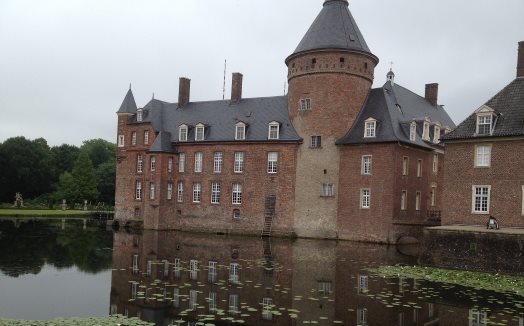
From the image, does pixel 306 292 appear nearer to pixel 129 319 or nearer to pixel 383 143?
pixel 129 319

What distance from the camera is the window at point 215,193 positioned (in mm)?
37219

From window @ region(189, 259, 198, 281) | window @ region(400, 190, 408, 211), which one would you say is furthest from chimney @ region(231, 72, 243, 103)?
window @ region(189, 259, 198, 281)

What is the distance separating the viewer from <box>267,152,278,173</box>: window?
1379 inches

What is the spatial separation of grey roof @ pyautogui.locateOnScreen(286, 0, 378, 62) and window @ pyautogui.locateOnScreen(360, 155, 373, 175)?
7175 millimetres

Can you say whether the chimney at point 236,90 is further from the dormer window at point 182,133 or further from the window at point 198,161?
the window at point 198,161

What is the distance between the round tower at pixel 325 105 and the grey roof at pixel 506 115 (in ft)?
32.0

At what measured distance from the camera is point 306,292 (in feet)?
45.7

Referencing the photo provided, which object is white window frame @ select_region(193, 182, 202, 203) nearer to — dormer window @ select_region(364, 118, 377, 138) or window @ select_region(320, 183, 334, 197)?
window @ select_region(320, 183, 334, 197)

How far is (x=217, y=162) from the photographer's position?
37.6 meters

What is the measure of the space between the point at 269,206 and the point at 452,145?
14.0 m

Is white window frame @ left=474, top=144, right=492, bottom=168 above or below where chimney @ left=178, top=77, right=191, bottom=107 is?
below

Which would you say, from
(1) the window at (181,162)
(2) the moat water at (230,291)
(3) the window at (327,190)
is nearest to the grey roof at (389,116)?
(3) the window at (327,190)

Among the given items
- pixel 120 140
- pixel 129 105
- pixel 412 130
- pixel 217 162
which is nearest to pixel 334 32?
pixel 412 130

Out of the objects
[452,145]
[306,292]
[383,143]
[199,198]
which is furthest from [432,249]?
[199,198]
